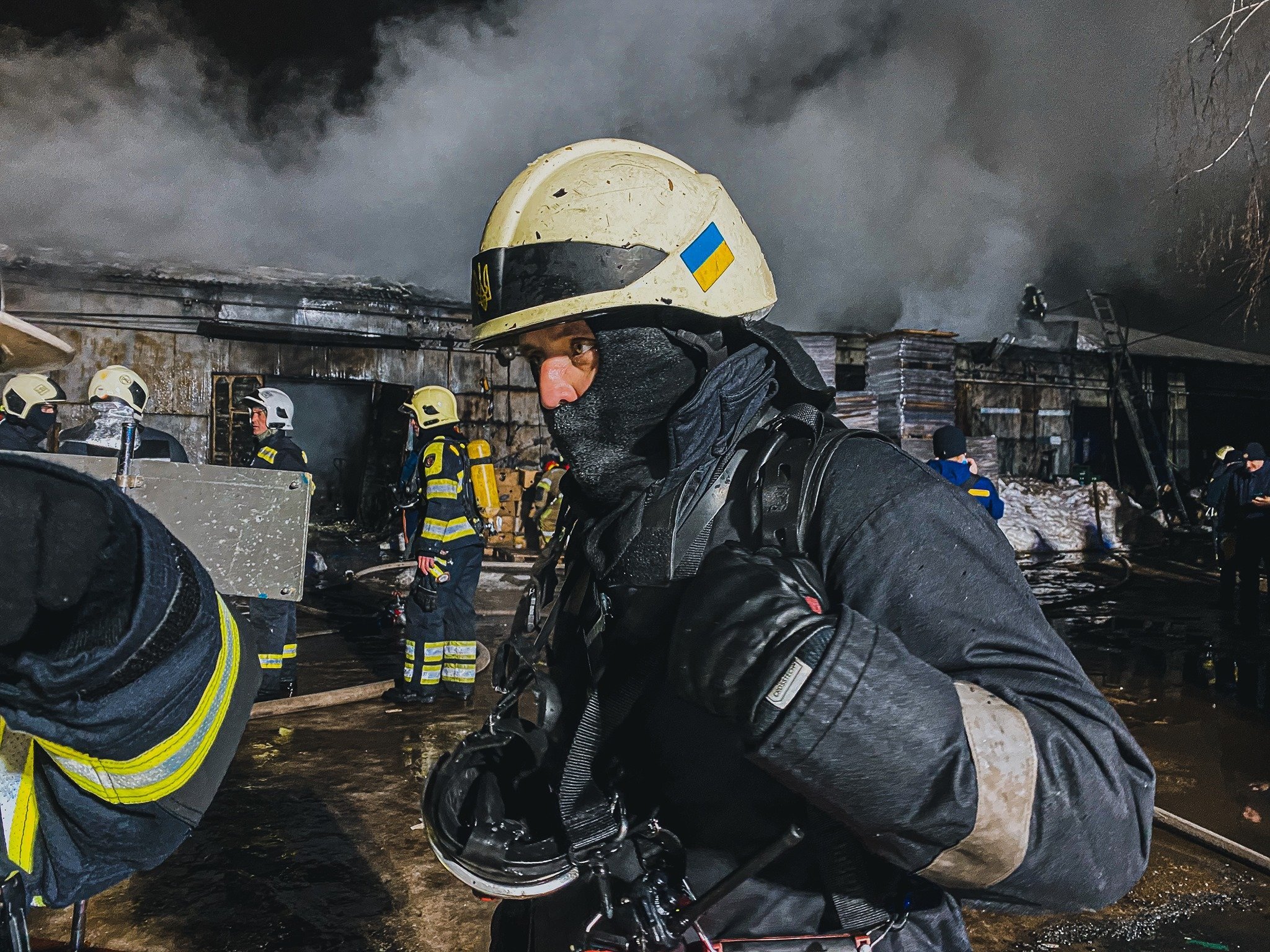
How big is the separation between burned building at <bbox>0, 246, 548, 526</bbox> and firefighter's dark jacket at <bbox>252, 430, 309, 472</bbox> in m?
7.05

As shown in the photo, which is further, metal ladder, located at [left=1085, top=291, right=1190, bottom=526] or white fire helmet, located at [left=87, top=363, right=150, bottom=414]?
metal ladder, located at [left=1085, top=291, right=1190, bottom=526]

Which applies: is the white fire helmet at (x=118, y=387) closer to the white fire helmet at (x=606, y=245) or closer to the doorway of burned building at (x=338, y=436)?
the doorway of burned building at (x=338, y=436)

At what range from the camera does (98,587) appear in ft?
2.99

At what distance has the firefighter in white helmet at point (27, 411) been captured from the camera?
6.45m

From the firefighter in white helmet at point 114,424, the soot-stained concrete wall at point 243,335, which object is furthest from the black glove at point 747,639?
the soot-stained concrete wall at point 243,335

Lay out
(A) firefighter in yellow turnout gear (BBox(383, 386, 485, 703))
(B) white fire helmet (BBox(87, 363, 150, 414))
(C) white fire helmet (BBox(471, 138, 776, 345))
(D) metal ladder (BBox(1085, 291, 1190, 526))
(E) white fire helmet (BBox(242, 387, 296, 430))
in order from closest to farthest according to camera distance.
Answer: (C) white fire helmet (BBox(471, 138, 776, 345))
(B) white fire helmet (BBox(87, 363, 150, 414))
(A) firefighter in yellow turnout gear (BBox(383, 386, 485, 703))
(E) white fire helmet (BBox(242, 387, 296, 430))
(D) metal ladder (BBox(1085, 291, 1190, 526))

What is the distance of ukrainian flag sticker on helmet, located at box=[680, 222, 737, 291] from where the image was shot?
4.96 ft

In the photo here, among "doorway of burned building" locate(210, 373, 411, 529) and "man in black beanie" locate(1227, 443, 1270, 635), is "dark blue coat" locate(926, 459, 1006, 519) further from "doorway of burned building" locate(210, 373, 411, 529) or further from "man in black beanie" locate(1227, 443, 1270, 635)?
"doorway of burned building" locate(210, 373, 411, 529)

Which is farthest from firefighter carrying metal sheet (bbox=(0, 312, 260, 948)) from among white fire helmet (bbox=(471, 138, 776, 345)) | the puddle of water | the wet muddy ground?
the puddle of water

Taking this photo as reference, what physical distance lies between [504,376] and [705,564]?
48.3 ft

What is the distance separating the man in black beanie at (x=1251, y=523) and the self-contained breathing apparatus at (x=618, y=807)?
10228 millimetres

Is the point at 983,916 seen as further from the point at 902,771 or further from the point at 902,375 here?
the point at 902,375

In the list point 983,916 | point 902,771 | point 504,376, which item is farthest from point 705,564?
point 504,376

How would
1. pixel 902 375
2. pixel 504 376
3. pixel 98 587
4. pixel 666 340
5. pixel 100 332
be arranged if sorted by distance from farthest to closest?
pixel 902 375
pixel 504 376
pixel 100 332
pixel 666 340
pixel 98 587
